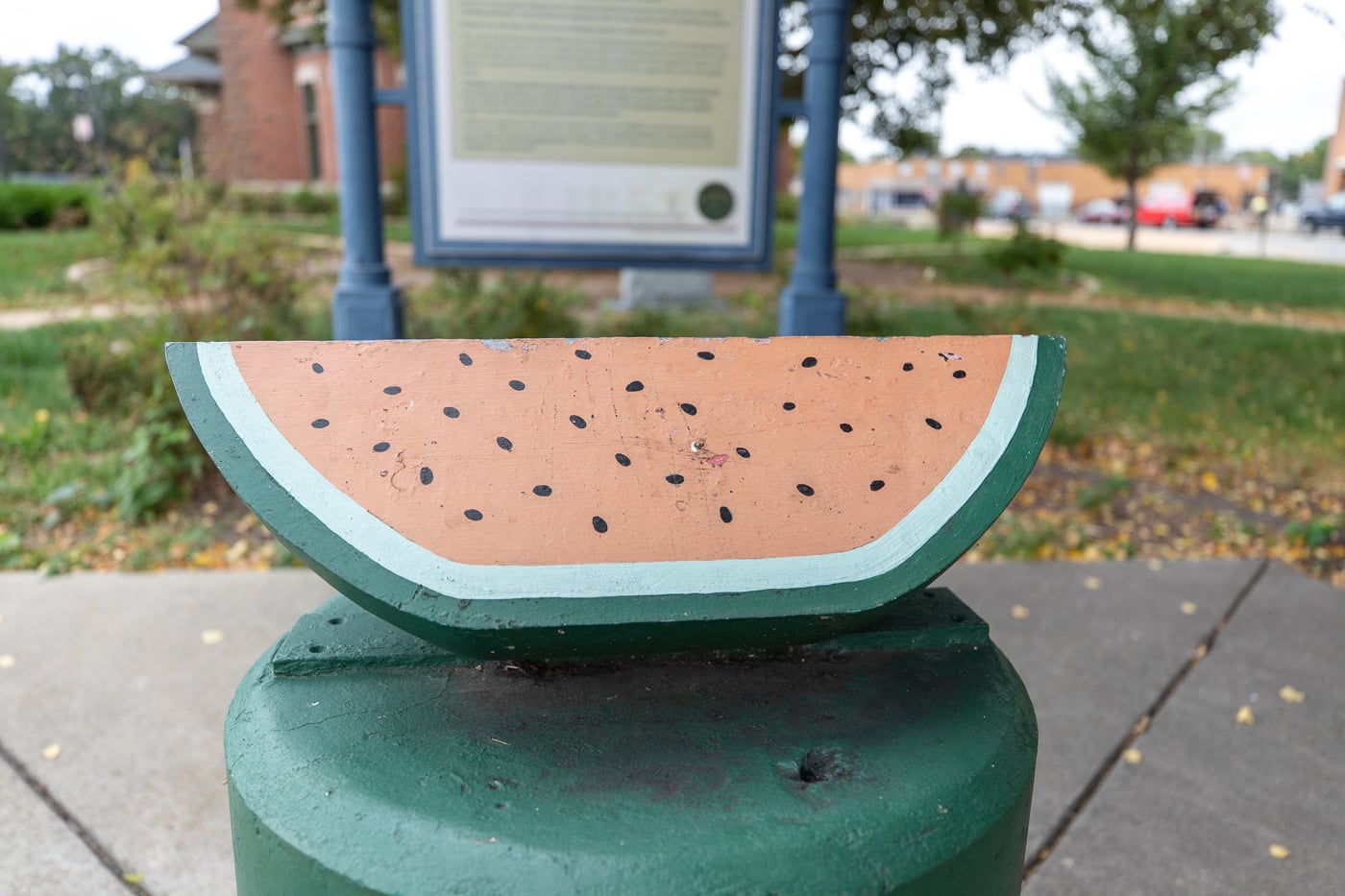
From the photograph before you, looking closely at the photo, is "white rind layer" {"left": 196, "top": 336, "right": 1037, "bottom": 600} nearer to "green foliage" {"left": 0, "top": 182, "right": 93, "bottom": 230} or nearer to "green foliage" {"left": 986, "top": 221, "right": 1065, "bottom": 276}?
"green foliage" {"left": 986, "top": 221, "right": 1065, "bottom": 276}

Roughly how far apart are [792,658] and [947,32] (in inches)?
436

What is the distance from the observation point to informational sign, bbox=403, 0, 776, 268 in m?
4.21

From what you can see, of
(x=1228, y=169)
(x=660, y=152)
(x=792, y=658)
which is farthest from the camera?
(x=1228, y=169)

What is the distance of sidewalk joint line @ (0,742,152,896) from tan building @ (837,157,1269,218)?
64485 mm

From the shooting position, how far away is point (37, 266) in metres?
12.3

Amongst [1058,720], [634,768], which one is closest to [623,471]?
[634,768]

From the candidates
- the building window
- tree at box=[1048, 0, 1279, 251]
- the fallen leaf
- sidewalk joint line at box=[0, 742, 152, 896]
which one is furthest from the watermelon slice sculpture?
the building window

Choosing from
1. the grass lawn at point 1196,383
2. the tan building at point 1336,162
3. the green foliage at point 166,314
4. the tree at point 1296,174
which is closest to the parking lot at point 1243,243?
the tan building at point 1336,162

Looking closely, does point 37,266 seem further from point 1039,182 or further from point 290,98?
point 1039,182

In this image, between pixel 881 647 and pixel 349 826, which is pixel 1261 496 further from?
pixel 349 826

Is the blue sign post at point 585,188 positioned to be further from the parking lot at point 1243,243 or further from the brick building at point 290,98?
the brick building at point 290,98

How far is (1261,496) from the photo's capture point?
17.2ft

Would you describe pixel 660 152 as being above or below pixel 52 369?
above

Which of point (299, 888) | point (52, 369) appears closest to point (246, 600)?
point (299, 888)
